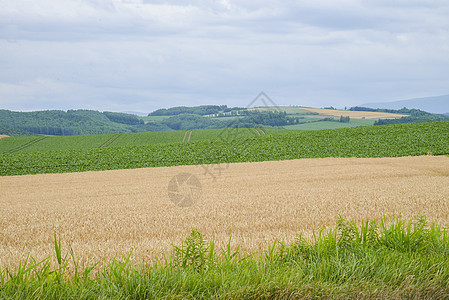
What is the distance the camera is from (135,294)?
11.9 feet

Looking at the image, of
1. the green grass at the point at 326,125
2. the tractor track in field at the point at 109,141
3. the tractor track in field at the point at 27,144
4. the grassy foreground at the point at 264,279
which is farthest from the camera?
the green grass at the point at 326,125

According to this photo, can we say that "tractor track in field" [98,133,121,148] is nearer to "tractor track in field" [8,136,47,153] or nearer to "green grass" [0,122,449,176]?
"tractor track in field" [8,136,47,153]

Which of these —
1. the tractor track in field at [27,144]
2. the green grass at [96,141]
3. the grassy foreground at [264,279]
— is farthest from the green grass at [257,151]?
the grassy foreground at [264,279]

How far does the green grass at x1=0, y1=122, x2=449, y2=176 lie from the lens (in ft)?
135

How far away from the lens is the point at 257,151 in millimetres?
44844

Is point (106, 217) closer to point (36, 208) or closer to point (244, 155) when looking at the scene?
point (36, 208)

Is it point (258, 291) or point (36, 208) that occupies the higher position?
point (258, 291)

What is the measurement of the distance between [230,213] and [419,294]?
248 inches

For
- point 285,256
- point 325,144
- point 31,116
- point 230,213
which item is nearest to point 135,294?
point 285,256

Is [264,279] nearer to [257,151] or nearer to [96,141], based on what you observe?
[257,151]

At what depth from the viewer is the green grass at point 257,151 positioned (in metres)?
41.1

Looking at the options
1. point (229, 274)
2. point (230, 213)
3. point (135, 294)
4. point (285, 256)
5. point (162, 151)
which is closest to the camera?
point (135, 294)

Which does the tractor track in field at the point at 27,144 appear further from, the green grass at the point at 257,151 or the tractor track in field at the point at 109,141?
the green grass at the point at 257,151

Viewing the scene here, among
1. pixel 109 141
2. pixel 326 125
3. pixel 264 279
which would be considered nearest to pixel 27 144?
pixel 109 141
